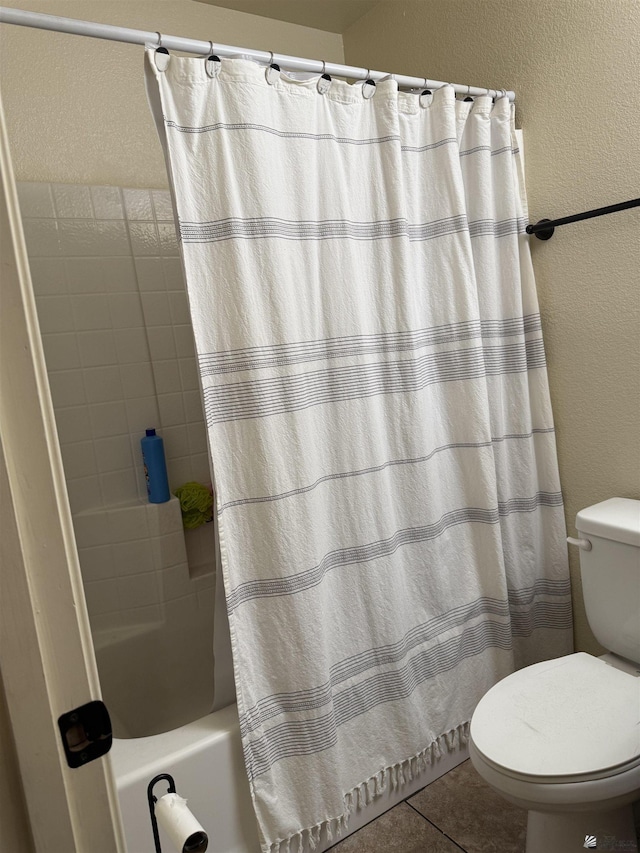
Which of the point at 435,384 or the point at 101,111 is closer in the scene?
the point at 435,384

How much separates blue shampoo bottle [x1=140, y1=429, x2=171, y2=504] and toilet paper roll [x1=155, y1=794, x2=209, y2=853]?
1335mm

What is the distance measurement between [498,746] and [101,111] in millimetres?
2117

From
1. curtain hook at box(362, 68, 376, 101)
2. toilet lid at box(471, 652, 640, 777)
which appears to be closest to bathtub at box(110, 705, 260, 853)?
toilet lid at box(471, 652, 640, 777)

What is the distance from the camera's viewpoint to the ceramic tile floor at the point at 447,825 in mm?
1554

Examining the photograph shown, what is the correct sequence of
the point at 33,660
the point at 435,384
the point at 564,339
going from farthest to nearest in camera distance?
the point at 564,339 → the point at 435,384 → the point at 33,660

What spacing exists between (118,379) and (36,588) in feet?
5.12

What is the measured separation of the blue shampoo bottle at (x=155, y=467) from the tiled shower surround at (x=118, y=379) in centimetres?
4

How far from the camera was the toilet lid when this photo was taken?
123 centimetres

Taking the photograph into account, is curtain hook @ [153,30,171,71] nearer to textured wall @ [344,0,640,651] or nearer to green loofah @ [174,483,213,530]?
textured wall @ [344,0,640,651]

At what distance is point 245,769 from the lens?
1.44 m

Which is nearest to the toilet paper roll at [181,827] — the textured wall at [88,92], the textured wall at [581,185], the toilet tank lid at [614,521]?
the toilet tank lid at [614,521]

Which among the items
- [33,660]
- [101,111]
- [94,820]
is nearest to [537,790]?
[94,820]

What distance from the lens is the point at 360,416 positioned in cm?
154

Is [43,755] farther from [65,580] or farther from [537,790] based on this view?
[537,790]
